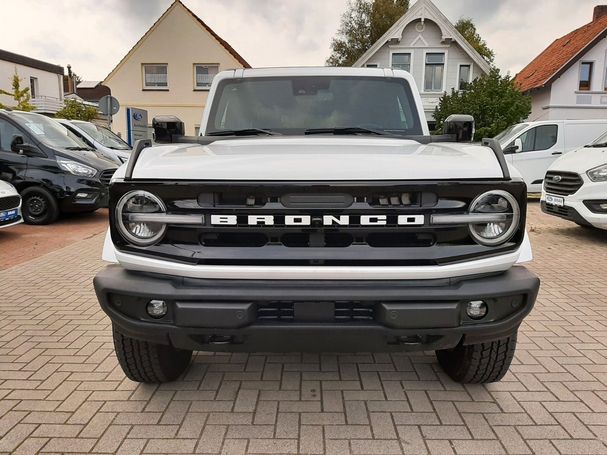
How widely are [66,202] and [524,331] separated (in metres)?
7.91

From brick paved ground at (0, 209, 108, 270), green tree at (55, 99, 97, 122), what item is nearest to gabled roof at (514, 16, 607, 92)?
green tree at (55, 99, 97, 122)

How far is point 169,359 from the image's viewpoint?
118 inches

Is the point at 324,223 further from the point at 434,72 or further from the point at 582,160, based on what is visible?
the point at 434,72

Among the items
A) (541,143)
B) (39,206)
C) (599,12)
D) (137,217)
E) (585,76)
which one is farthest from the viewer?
(599,12)

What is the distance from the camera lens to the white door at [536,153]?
12023 millimetres

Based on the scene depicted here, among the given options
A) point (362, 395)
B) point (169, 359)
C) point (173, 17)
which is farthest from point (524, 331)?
point (173, 17)

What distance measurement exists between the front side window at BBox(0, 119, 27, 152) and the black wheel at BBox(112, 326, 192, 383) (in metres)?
7.68

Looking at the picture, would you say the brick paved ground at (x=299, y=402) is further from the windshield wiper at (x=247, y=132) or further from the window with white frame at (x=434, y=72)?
the window with white frame at (x=434, y=72)

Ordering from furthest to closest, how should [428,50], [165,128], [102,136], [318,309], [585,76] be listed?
1. [428,50]
2. [585,76]
3. [102,136]
4. [165,128]
5. [318,309]

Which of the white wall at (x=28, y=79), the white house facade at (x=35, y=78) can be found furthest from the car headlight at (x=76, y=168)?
the white wall at (x=28, y=79)

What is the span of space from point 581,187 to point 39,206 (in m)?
9.14

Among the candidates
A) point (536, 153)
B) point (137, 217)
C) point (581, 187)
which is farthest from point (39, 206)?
point (536, 153)

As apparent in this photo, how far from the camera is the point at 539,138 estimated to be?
39.9 feet

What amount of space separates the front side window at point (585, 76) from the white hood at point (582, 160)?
2137 cm
